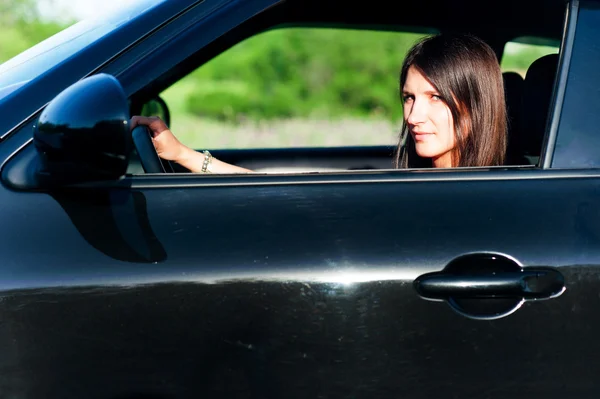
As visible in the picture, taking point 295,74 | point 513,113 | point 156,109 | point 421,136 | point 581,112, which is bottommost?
point 581,112

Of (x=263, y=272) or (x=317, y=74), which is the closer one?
(x=263, y=272)

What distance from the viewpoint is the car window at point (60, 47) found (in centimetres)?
188

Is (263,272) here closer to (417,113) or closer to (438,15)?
(417,113)

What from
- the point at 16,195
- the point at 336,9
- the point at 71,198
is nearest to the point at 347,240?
the point at 71,198

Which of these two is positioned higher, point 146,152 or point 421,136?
point 421,136

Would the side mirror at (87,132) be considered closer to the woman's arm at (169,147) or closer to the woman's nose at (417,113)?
the woman's arm at (169,147)

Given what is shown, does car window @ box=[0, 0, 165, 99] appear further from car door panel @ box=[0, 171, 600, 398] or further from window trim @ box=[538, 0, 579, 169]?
window trim @ box=[538, 0, 579, 169]

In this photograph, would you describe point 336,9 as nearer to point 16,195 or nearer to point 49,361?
point 16,195

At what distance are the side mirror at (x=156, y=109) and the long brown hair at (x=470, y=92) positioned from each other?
1.10 m

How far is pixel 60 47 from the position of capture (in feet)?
6.59

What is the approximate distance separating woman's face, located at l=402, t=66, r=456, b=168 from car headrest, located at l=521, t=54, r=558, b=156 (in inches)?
7.6

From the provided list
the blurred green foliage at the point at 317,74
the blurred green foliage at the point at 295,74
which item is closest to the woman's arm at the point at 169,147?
the blurred green foliage at the point at 295,74

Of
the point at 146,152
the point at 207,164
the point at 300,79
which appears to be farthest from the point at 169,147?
the point at 300,79

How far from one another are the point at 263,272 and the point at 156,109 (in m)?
1.74
